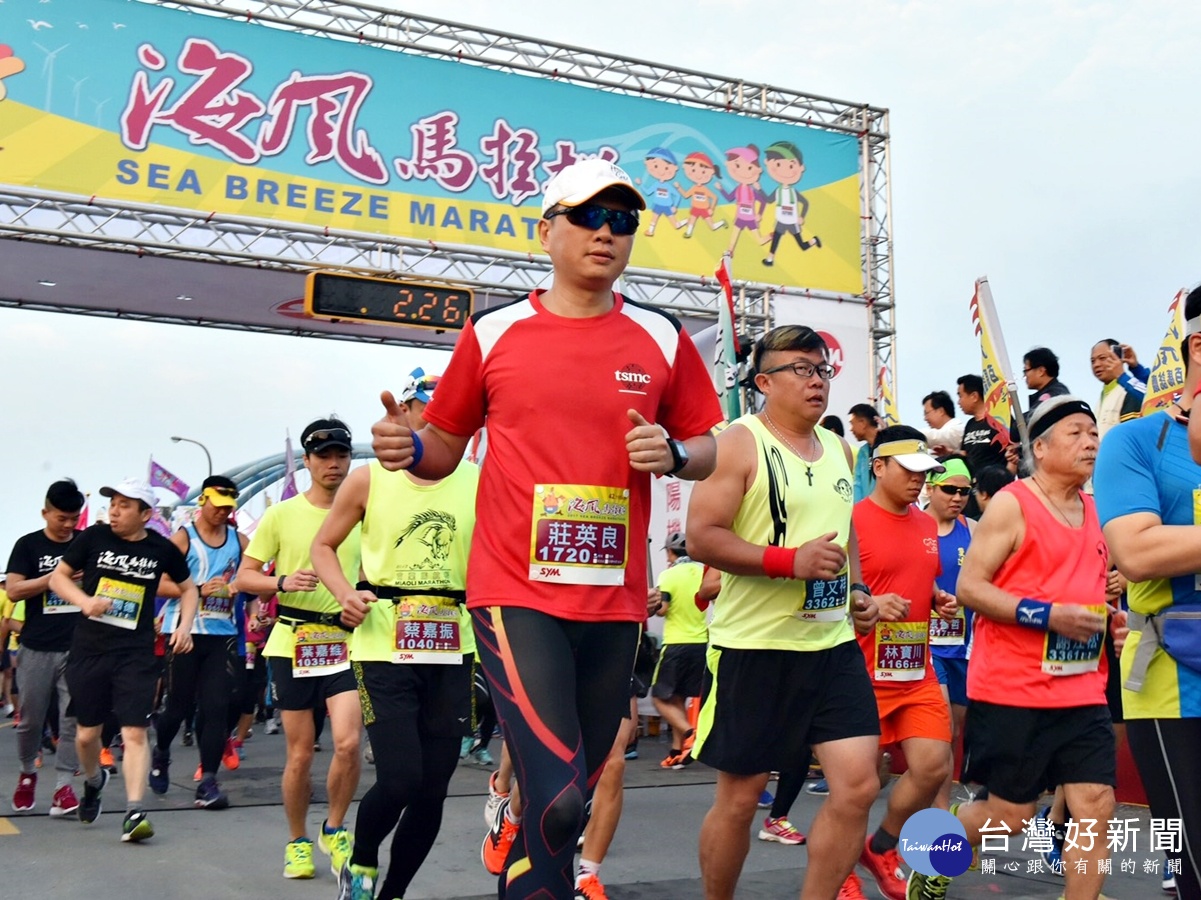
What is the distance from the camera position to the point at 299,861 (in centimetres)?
614

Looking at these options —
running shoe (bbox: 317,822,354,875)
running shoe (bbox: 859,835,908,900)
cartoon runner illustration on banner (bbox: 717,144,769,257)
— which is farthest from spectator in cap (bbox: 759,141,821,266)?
running shoe (bbox: 317,822,354,875)

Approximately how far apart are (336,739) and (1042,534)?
3208 millimetres

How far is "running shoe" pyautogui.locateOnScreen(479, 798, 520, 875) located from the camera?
6.01 m

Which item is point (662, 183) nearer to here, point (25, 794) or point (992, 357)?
point (992, 357)

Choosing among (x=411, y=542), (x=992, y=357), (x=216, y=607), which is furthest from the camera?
(x=992, y=357)

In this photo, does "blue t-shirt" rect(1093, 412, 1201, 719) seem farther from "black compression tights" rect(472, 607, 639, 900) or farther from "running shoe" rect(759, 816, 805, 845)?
"running shoe" rect(759, 816, 805, 845)

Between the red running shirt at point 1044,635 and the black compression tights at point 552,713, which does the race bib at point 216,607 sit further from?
the black compression tights at point 552,713

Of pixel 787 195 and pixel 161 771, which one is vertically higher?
pixel 787 195

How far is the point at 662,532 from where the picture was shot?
1489 centimetres

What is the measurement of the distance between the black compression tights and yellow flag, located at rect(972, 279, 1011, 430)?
6.57 meters

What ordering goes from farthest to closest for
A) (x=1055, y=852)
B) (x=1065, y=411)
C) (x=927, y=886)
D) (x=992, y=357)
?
(x=992, y=357)
(x=1055, y=852)
(x=927, y=886)
(x=1065, y=411)

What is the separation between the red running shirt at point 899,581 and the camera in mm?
5973

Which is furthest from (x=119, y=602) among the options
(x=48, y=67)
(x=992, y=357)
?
(x=48, y=67)

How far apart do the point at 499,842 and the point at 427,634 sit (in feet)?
4.59
